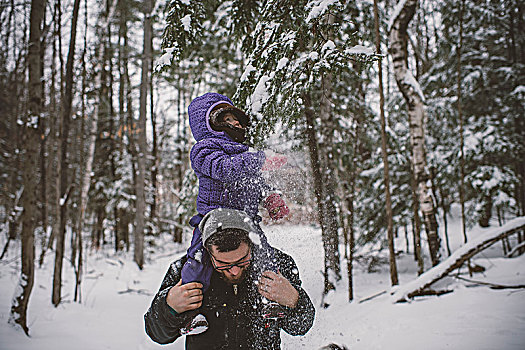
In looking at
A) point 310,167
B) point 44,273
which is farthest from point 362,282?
point 44,273

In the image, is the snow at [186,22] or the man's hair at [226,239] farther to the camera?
the snow at [186,22]

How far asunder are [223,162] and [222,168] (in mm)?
27

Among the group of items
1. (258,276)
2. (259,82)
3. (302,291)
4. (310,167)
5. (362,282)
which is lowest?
(362,282)

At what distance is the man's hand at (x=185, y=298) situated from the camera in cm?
120

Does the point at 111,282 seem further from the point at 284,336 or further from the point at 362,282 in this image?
the point at 284,336

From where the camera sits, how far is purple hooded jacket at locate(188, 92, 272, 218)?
135 cm

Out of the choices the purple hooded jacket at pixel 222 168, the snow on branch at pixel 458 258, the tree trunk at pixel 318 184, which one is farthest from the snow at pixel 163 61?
the snow on branch at pixel 458 258

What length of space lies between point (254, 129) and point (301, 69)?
506mm

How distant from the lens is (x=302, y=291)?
1.35m

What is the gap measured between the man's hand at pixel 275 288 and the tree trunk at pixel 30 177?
432 cm

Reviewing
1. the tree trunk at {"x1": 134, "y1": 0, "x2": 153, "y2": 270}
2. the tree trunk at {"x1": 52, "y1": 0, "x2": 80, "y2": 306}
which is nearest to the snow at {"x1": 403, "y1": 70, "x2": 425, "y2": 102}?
the tree trunk at {"x1": 52, "y1": 0, "x2": 80, "y2": 306}

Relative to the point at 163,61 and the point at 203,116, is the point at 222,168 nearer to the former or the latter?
the point at 203,116

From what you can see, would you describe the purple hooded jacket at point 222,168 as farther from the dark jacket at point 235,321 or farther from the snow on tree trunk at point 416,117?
the snow on tree trunk at point 416,117

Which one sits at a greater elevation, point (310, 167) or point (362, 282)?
point (310, 167)
